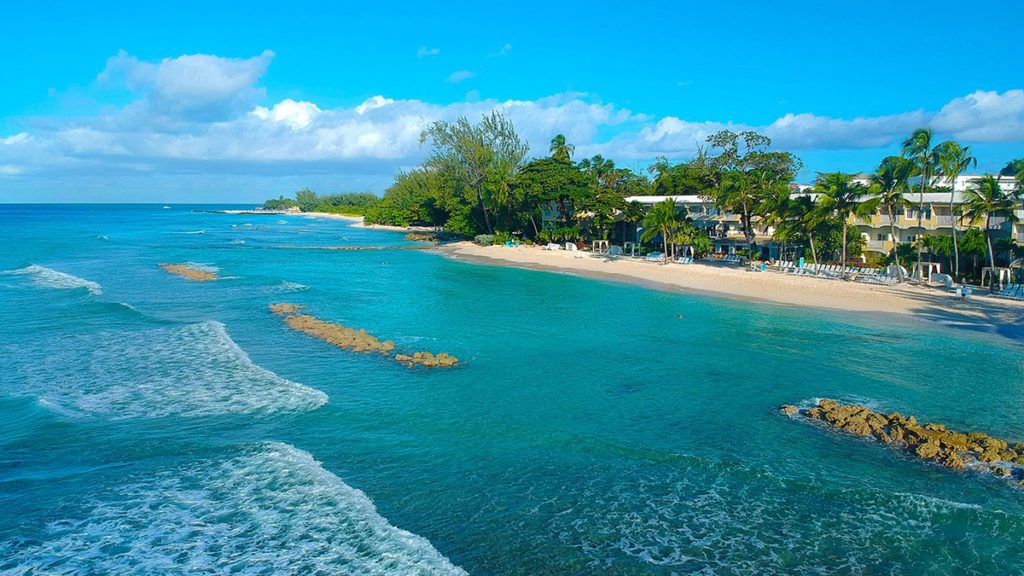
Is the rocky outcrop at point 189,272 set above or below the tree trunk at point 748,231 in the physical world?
below

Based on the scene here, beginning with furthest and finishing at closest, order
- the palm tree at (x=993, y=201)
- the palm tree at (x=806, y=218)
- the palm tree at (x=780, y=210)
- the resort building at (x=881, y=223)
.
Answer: the palm tree at (x=780, y=210) → the palm tree at (x=806, y=218) → the resort building at (x=881, y=223) → the palm tree at (x=993, y=201)

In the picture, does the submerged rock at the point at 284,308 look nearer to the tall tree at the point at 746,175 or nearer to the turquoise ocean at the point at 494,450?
the turquoise ocean at the point at 494,450

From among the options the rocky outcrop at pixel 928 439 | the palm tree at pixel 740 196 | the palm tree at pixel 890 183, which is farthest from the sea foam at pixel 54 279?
the palm tree at pixel 890 183

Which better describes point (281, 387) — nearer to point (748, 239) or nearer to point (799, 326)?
point (799, 326)

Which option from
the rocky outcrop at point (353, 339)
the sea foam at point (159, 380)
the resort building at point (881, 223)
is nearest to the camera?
the sea foam at point (159, 380)

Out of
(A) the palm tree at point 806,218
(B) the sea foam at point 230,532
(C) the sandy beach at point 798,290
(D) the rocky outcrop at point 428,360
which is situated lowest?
(B) the sea foam at point 230,532

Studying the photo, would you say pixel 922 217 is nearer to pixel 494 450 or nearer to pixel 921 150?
pixel 921 150

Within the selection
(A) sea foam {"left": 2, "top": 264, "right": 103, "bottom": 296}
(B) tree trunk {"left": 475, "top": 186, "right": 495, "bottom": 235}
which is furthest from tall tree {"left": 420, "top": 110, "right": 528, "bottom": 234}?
(A) sea foam {"left": 2, "top": 264, "right": 103, "bottom": 296}

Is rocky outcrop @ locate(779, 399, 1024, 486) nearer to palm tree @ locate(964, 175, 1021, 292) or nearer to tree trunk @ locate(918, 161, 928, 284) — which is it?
palm tree @ locate(964, 175, 1021, 292)
